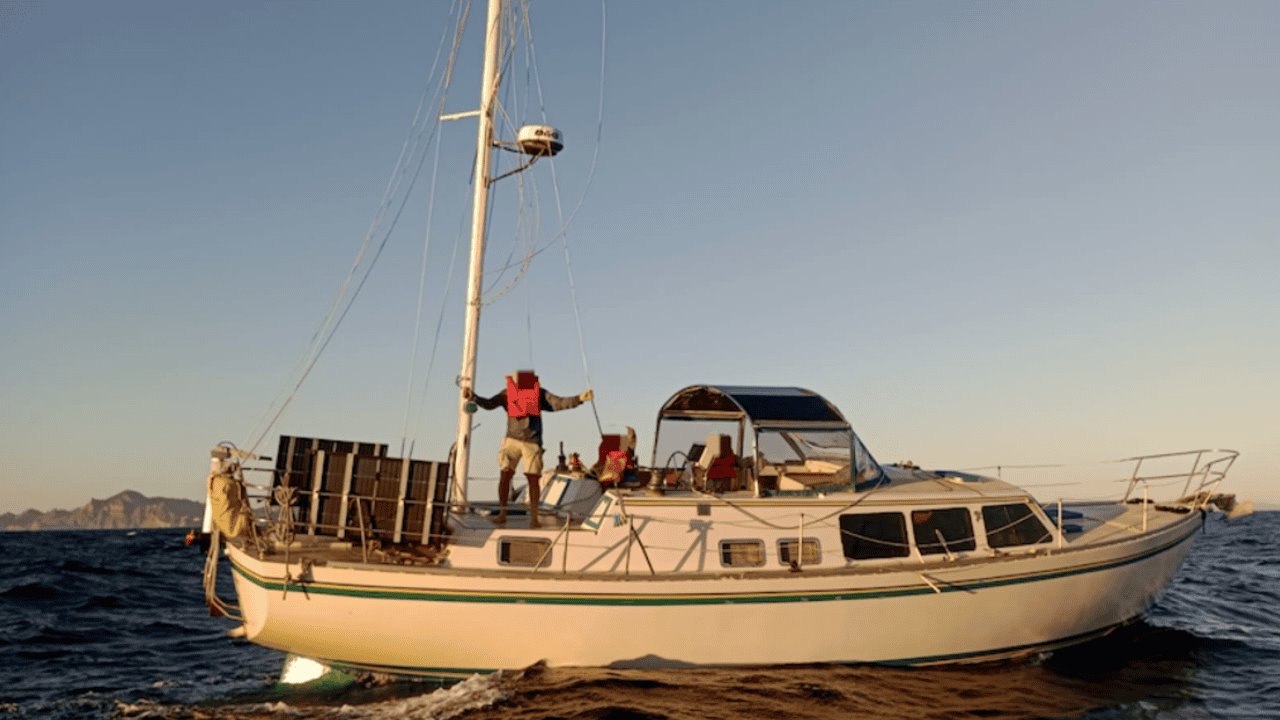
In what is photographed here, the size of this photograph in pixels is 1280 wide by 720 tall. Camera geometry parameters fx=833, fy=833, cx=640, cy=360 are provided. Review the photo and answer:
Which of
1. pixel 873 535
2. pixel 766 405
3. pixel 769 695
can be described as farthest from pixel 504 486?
pixel 873 535

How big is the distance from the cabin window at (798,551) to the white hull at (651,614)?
449mm

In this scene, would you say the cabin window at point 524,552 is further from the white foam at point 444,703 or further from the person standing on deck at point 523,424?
the white foam at point 444,703

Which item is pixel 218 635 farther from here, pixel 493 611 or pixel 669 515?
pixel 669 515

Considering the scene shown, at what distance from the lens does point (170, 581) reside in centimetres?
2425

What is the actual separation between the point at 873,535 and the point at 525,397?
5253 millimetres

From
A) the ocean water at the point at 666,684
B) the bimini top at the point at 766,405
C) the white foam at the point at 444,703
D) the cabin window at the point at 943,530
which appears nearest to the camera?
the white foam at the point at 444,703

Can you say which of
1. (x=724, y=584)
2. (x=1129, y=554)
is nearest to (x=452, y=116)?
(x=724, y=584)

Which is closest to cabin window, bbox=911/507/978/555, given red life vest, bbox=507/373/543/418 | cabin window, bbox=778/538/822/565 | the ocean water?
the ocean water

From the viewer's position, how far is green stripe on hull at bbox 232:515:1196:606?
10.0 meters

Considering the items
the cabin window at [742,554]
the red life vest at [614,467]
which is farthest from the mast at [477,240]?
the cabin window at [742,554]

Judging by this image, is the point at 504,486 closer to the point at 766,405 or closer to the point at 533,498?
the point at 533,498

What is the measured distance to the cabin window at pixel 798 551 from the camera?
11242 mm

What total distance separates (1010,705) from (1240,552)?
83.8 feet

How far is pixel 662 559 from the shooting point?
1091 centimetres
